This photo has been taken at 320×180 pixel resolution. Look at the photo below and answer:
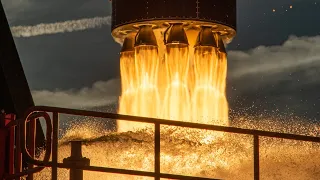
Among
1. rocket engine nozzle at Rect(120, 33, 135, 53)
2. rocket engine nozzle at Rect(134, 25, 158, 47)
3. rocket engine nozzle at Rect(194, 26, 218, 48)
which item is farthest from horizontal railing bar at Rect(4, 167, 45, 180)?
rocket engine nozzle at Rect(120, 33, 135, 53)

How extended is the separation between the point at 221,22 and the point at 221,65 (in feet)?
4.58

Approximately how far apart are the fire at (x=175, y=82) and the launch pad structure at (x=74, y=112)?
48 cm

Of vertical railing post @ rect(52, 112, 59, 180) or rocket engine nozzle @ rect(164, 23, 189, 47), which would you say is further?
rocket engine nozzle @ rect(164, 23, 189, 47)

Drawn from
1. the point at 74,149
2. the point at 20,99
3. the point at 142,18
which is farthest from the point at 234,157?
the point at 74,149

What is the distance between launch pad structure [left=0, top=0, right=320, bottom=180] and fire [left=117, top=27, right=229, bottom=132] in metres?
0.48

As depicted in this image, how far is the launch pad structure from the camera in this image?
8.78 meters

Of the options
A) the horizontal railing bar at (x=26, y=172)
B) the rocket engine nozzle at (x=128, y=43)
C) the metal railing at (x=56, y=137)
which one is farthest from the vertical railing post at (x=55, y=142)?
the rocket engine nozzle at (x=128, y=43)

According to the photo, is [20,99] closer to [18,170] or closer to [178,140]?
[18,170]

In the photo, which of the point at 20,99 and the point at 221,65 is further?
the point at 221,65

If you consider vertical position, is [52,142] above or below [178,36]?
below

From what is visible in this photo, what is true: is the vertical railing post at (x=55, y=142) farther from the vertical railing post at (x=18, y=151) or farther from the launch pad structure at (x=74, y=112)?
the vertical railing post at (x=18, y=151)

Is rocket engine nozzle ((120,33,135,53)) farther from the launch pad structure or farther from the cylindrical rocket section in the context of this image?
the cylindrical rocket section

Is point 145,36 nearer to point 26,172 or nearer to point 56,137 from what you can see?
point 56,137

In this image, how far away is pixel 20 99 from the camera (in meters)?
12.4
